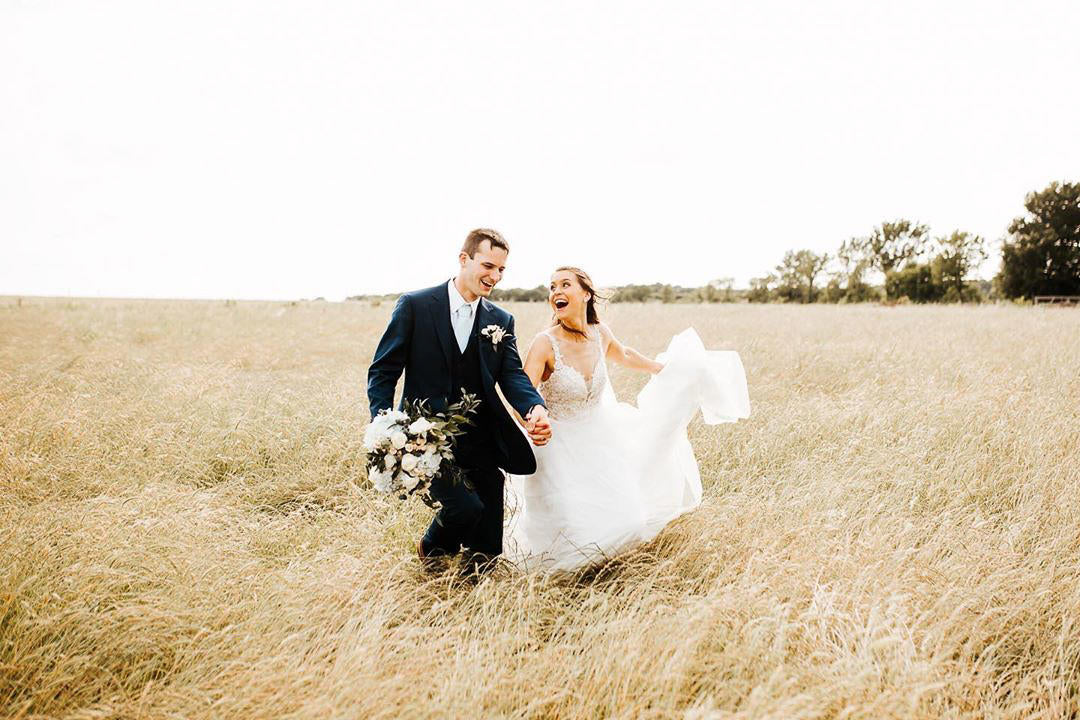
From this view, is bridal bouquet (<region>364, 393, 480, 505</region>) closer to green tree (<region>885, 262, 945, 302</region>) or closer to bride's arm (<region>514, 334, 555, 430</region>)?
bride's arm (<region>514, 334, 555, 430</region>)

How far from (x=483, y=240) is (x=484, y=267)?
0.48ft

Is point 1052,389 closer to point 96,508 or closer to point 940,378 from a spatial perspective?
point 940,378

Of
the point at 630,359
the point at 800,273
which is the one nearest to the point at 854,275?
the point at 800,273

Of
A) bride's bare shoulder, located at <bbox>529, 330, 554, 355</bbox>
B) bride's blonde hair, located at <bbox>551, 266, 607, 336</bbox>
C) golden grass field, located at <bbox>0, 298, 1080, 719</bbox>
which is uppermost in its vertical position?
bride's blonde hair, located at <bbox>551, 266, 607, 336</bbox>

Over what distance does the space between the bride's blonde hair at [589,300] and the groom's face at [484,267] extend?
2.61ft

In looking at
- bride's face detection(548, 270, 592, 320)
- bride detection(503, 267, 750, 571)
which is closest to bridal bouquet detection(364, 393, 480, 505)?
bride detection(503, 267, 750, 571)

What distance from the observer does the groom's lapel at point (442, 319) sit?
314 cm

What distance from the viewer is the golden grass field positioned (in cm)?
218

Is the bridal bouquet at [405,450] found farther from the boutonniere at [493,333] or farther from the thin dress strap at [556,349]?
the thin dress strap at [556,349]

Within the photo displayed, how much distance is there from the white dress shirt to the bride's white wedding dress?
0.71 meters

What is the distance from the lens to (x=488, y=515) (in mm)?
3340

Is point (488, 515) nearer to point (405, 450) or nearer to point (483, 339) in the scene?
point (405, 450)

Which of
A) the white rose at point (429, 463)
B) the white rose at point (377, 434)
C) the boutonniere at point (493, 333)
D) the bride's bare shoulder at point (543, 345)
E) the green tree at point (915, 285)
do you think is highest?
the green tree at point (915, 285)

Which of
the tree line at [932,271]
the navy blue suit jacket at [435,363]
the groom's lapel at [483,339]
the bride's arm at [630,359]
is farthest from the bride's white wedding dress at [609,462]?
the tree line at [932,271]
